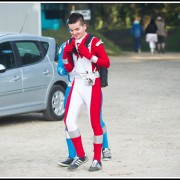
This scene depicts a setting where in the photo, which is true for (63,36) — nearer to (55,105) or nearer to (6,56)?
(55,105)

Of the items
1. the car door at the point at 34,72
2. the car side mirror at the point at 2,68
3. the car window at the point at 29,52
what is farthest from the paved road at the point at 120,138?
the car window at the point at 29,52

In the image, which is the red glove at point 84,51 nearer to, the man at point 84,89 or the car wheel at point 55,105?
the man at point 84,89

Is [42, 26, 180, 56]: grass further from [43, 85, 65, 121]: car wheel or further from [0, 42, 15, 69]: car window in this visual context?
[0, 42, 15, 69]: car window

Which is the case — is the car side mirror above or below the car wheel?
above

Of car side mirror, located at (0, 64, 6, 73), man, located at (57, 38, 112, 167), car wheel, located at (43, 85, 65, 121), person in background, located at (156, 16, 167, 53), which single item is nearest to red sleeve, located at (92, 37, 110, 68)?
man, located at (57, 38, 112, 167)

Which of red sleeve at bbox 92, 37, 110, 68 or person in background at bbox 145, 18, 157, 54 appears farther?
person in background at bbox 145, 18, 157, 54

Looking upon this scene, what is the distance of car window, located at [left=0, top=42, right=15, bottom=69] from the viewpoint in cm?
1316

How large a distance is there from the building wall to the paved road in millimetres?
6439

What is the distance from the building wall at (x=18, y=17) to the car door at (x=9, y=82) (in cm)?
1181

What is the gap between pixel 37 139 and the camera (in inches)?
460

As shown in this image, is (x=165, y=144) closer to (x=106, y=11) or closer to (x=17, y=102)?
(x=17, y=102)

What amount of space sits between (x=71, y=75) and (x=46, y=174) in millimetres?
1235

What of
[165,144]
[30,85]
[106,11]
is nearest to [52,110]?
[30,85]

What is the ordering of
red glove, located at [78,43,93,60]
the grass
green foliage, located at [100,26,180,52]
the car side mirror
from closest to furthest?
red glove, located at [78,43,93,60] < the car side mirror < the grass < green foliage, located at [100,26,180,52]
